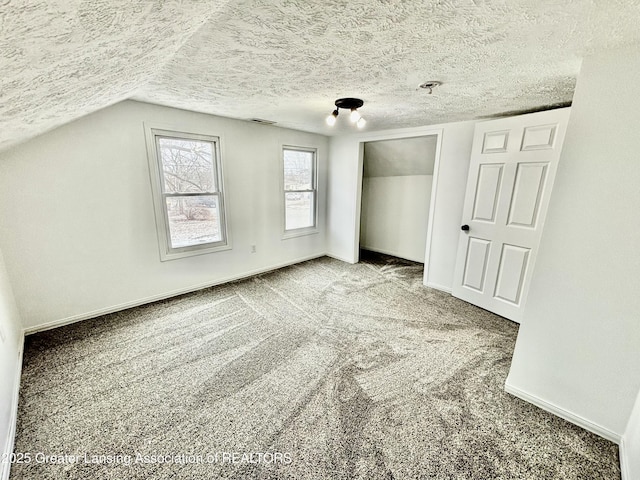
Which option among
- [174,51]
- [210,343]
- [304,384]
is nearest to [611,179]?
[304,384]

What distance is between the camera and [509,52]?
1.38m

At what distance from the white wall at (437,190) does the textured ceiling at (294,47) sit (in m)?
0.99

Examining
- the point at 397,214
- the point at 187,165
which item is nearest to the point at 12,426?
the point at 187,165

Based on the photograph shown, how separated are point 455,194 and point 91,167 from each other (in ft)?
12.4

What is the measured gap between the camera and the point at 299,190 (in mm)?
4199

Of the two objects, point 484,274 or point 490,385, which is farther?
point 484,274

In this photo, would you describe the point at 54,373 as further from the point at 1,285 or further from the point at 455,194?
the point at 455,194

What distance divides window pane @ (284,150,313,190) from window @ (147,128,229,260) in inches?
43.5

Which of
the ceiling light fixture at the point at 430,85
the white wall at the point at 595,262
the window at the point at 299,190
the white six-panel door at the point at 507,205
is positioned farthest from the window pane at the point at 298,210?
the white wall at the point at 595,262

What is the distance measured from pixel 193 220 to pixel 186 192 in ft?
1.12

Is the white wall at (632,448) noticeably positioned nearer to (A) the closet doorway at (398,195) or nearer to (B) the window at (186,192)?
(A) the closet doorway at (398,195)

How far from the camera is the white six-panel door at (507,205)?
7.68ft

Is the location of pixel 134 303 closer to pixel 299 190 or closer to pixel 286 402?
pixel 286 402

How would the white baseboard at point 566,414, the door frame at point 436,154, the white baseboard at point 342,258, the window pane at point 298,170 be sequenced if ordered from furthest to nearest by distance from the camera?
the white baseboard at point 342,258 < the window pane at point 298,170 < the door frame at point 436,154 < the white baseboard at point 566,414
